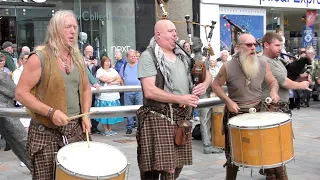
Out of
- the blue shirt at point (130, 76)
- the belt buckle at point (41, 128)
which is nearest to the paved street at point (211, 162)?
the blue shirt at point (130, 76)

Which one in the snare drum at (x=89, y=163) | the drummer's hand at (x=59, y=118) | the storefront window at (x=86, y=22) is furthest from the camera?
the storefront window at (x=86, y=22)

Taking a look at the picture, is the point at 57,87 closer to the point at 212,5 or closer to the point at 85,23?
the point at 85,23

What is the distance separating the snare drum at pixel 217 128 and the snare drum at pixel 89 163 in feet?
13.2

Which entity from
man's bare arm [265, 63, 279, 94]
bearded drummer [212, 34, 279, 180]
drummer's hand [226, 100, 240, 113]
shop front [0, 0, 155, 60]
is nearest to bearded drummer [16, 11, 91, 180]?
drummer's hand [226, 100, 240, 113]

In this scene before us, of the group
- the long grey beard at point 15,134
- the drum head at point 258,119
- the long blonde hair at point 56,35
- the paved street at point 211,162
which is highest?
the long blonde hair at point 56,35

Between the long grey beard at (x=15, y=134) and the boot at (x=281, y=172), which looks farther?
the long grey beard at (x=15, y=134)

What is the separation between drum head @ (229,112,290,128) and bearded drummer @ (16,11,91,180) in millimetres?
1513

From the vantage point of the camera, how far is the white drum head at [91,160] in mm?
3038

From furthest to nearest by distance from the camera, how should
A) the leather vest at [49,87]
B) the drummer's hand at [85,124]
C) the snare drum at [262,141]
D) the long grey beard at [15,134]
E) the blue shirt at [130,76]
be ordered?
the blue shirt at [130,76], the long grey beard at [15,134], the snare drum at [262,141], the drummer's hand at [85,124], the leather vest at [49,87]

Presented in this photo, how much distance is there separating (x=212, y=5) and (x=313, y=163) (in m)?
9.05

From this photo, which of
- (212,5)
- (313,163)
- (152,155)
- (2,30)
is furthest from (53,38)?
(212,5)

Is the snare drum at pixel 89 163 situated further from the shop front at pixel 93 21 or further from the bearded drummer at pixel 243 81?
the shop front at pixel 93 21

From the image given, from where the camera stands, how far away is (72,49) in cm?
358

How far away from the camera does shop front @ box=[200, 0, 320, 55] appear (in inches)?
584
